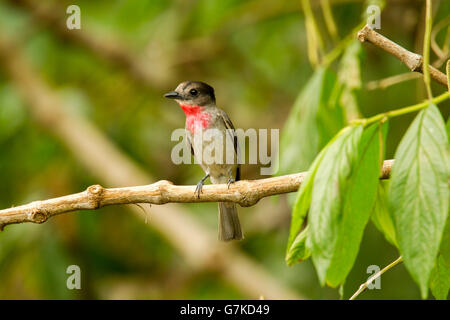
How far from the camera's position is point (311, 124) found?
3.08m

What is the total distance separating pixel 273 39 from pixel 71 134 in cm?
233

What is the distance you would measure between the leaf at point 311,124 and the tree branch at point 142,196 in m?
0.41

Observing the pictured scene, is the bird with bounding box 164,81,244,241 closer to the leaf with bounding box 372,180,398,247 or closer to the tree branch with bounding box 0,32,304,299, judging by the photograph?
the tree branch with bounding box 0,32,304,299

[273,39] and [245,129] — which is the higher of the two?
[273,39]

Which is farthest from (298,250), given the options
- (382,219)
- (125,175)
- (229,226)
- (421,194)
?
(125,175)

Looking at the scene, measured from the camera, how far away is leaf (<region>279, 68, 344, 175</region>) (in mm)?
3074

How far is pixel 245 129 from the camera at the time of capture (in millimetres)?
6660

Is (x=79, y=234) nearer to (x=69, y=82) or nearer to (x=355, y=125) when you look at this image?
(x=69, y=82)

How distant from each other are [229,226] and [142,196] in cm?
196

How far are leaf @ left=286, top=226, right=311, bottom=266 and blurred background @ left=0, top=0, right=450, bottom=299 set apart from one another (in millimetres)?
2918

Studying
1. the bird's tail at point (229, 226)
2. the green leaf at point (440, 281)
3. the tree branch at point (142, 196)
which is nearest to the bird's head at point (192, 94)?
the bird's tail at point (229, 226)

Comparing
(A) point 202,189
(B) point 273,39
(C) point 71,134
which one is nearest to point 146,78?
(C) point 71,134

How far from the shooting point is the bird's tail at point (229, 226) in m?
4.48

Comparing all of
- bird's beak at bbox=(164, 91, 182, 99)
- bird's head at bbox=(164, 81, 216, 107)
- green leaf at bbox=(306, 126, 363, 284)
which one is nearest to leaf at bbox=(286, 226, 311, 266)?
green leaf at bbox=(306, 126, 363, 284)
